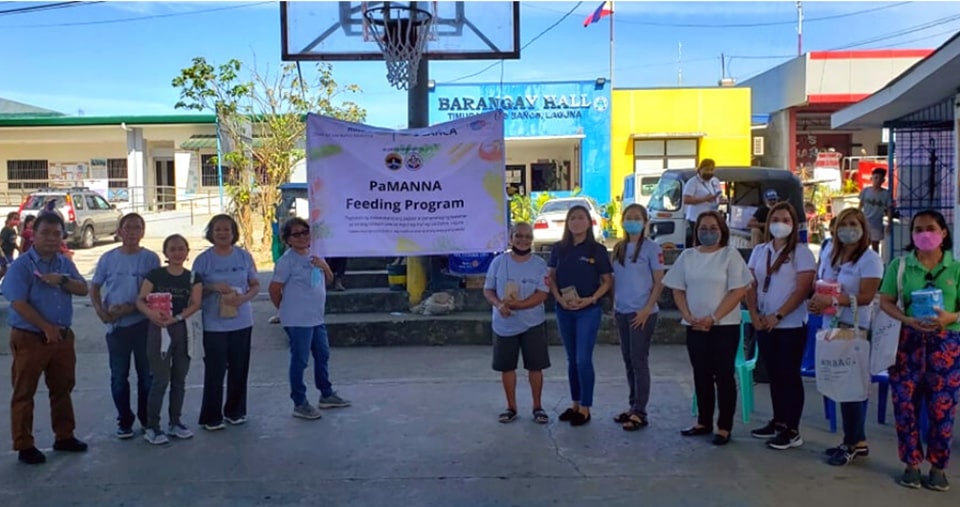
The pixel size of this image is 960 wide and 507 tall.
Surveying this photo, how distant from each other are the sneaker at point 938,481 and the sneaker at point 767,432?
1.07 m

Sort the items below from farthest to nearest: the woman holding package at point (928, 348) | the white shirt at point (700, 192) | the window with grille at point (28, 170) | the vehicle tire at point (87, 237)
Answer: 1. the window with grille at point (28, 170)
2. the vehicle tire at point (87, 237)
3. the white shirt at point (700, 192)
4. the woman holding package at point (928, 348)

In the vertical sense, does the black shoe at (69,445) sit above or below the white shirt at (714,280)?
below

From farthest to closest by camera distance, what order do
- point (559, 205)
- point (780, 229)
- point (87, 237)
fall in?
point (87, 237)
point (559, 205)
point (780, 229)

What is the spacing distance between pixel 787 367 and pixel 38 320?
4.95m

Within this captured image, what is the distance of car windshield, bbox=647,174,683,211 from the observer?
13594mm

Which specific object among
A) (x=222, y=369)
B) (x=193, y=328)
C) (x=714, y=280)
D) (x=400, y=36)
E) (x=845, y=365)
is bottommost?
(x=222, y=369)

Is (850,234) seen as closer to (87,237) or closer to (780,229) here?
(780,229)

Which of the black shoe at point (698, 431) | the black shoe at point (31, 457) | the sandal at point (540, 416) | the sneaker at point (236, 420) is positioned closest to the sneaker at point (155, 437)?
the sneaker at point (236, 420)

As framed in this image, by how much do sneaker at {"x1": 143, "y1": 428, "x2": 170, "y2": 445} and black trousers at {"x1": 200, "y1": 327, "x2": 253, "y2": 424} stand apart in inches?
15.3

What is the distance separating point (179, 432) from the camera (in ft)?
19.8

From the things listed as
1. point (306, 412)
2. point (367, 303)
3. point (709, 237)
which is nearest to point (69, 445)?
point (306, 412)

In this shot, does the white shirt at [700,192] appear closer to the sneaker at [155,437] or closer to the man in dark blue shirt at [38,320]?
the sneaker at [155,437]

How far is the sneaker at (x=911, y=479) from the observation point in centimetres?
488

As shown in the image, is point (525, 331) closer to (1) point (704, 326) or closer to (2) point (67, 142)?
(1) point (704, 326)
